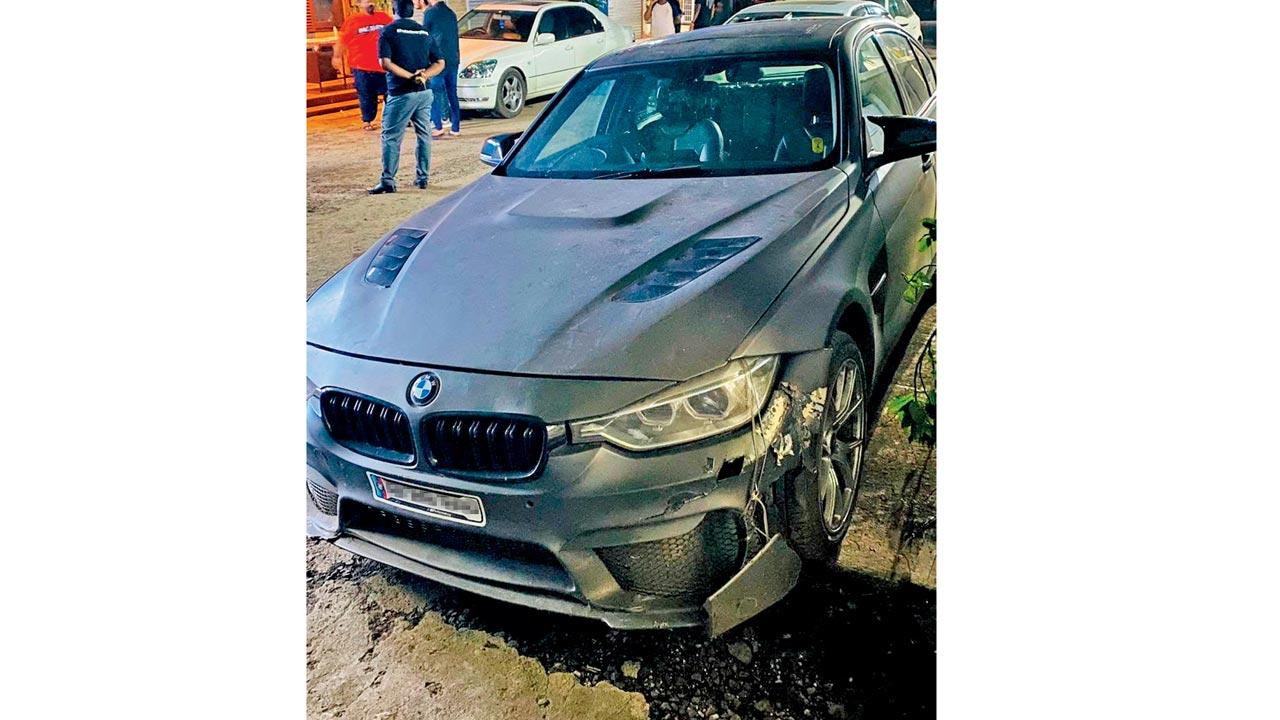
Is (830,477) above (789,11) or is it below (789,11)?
below

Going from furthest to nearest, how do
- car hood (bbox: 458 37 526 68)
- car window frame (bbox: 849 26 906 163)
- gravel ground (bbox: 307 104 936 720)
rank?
car hood (bbox: 458 37 526 68), car window frame (bbox: 849 26 906 163), gravel ground (bbox: 307 104 936 720)

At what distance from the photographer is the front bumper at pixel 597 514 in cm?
144

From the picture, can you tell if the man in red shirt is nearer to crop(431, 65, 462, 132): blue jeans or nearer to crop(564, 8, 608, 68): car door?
crop(431, 65, 462, 132): blue jeans

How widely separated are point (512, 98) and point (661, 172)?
507mm

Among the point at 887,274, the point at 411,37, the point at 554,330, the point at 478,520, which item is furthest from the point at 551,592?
the point at 411,37

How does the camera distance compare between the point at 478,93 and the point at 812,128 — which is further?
the point at 478,93

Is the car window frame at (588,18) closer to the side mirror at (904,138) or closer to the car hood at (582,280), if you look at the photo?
the car hood at (582,280)

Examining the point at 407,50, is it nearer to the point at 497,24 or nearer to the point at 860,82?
the point at 497,24

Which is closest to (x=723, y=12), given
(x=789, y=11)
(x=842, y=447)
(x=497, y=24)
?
(x=789, y=11)

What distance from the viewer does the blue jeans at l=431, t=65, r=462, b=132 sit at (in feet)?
6.81

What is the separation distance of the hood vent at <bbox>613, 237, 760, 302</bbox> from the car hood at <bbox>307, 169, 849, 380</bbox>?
13mm

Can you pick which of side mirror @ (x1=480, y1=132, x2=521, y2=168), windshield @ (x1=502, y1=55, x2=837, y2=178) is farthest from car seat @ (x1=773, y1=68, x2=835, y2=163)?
side mirror @ (x1=480, y1=132, x2=521, y2=168)

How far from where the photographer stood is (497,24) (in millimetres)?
2092
